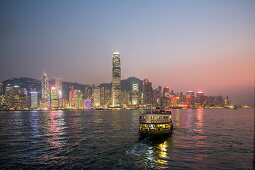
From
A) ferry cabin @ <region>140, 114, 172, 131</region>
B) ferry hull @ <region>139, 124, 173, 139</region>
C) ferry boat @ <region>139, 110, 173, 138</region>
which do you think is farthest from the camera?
ferry cabin @ <region>140, 114, 172, 131</region>

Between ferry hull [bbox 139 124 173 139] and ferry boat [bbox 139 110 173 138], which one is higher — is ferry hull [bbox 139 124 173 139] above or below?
below

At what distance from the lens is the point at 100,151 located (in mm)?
35000

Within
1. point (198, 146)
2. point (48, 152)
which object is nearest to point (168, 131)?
point (198, 146)

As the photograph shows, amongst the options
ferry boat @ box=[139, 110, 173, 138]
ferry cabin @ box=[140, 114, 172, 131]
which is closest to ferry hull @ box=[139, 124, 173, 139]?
ferry boat @ box=[139, 110, 173, 138]

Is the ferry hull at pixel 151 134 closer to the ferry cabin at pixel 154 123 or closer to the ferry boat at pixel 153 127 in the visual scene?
the ferry boat at pixel 153 127

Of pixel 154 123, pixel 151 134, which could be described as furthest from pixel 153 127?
pixel 151 134

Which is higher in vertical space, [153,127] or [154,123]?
[154,123]

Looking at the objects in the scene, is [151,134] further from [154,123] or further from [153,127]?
[154,123]

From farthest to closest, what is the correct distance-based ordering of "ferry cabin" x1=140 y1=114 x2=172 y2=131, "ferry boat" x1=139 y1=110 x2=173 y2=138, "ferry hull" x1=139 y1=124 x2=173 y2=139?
1. "ferry cabin" x1=140 y1=114 x2=172 y2=131
2. "ferry boat" x1=139 y1=110 x2=173 y2=138
3. "ferry hull" x1=139 y1=124 x2=173 y2=139

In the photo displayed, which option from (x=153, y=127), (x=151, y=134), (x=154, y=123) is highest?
(x=154, y=123)

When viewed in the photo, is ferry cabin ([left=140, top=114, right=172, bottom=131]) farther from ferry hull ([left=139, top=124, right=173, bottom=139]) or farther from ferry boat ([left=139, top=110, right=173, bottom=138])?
ferry hull ([left=139, top=124, right=173, bottom=139])

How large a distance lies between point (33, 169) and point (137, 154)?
15.8m

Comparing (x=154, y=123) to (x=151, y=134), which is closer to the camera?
(x=151, y=134)

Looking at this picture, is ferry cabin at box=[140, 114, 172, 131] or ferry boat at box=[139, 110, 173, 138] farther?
ferry cabin at box=[140, 114, 172, 131]
